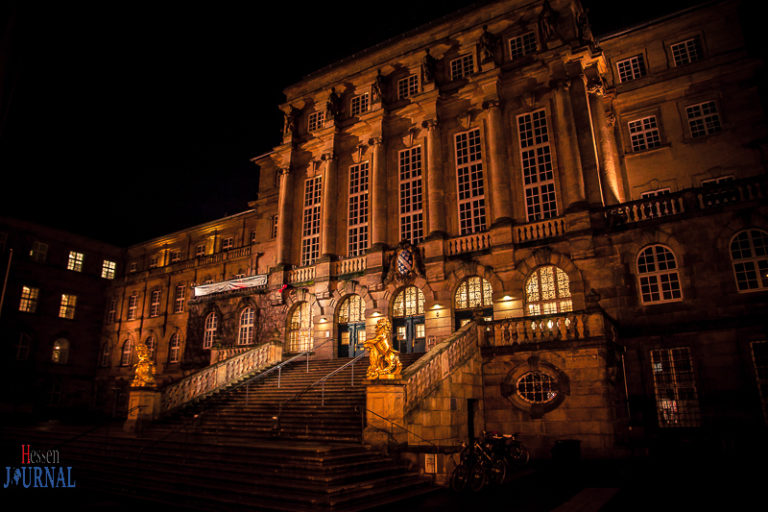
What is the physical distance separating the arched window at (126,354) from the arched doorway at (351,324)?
82.8 feet

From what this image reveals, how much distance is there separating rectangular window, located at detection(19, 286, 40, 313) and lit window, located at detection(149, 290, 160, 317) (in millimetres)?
8624

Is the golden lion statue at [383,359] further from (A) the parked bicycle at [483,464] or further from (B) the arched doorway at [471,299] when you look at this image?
(B) the arched doorway at [471,299]

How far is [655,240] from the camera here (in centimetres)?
1902

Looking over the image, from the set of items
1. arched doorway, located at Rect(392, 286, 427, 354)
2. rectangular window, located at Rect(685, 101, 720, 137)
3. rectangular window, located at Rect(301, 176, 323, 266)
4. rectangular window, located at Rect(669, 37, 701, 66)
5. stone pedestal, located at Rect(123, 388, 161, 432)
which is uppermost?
rectangular window, located at Rect(669, 37, 701, 66)

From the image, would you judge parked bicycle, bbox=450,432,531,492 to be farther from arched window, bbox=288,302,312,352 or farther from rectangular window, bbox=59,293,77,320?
rectangular window, bbox=59,293,77,320

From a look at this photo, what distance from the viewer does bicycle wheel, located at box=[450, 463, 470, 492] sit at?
38.6ft

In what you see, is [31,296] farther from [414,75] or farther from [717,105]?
[717,105]

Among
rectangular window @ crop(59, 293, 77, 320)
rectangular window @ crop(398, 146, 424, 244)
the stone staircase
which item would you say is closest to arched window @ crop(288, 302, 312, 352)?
rectangular window @ crop(398, 146, 424, 244)

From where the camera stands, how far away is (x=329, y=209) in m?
28.9

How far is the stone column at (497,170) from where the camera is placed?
23156 millimetres

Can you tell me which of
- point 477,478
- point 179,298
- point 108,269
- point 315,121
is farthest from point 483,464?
point 108,269

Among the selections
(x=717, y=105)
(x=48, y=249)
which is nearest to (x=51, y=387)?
(x=48, y=249)

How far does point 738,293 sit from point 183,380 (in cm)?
2162

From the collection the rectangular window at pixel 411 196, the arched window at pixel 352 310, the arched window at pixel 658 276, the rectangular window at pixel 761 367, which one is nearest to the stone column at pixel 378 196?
the rectangular window at pixel 411 196
